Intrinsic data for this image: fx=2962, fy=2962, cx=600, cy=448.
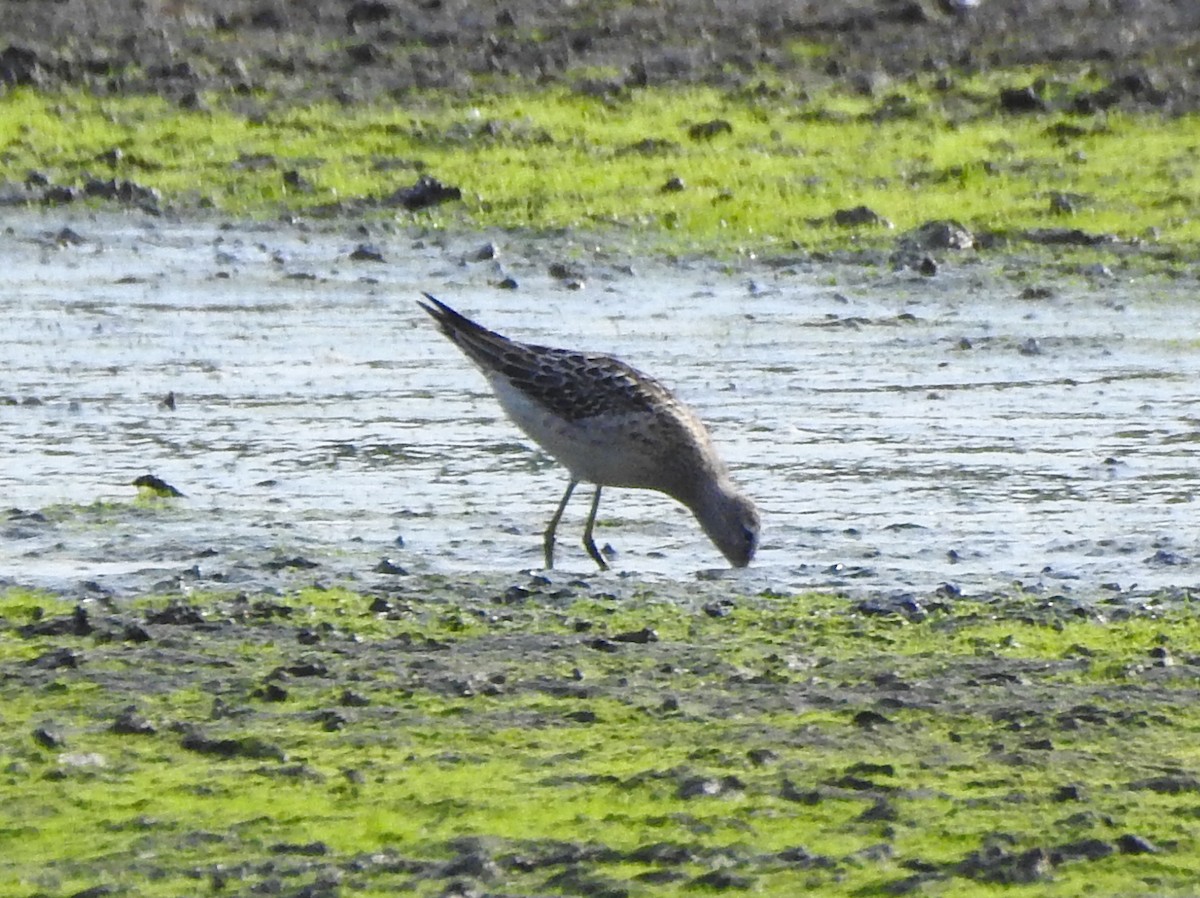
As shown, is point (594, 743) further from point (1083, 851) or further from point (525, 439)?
point (525, 439)

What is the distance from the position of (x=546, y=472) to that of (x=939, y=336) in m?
3.19

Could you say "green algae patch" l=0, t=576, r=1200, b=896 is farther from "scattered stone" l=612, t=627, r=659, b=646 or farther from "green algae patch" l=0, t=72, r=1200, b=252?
"green algae patch" l=0, t=72, r=1200, b=252

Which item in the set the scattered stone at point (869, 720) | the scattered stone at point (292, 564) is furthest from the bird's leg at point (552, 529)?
the scattered stone at point (869, 720)

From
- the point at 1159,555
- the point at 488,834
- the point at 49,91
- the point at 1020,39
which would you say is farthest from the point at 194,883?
the point at 1020,39

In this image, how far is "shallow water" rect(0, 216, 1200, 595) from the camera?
30.0 ft

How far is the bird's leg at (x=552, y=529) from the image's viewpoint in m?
9.08

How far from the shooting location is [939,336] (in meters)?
13.6

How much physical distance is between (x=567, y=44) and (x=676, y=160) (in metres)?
4.50

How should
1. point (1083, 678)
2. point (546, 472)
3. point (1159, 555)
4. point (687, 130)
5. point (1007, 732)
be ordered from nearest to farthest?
point (1007, 732) → point (1083, 678) → point (1159, 555) → point (546, 472) → point (687, 130)

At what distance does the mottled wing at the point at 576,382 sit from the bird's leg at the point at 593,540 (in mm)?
293

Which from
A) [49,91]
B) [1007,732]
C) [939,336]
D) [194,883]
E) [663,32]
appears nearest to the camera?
[194,883]

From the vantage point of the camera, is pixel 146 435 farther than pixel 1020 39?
No

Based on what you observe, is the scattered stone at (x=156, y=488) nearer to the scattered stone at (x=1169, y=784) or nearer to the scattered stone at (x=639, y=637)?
the scattered stone at (x=639, y=637)

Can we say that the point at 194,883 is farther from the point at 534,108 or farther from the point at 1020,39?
the point at 1020,39
